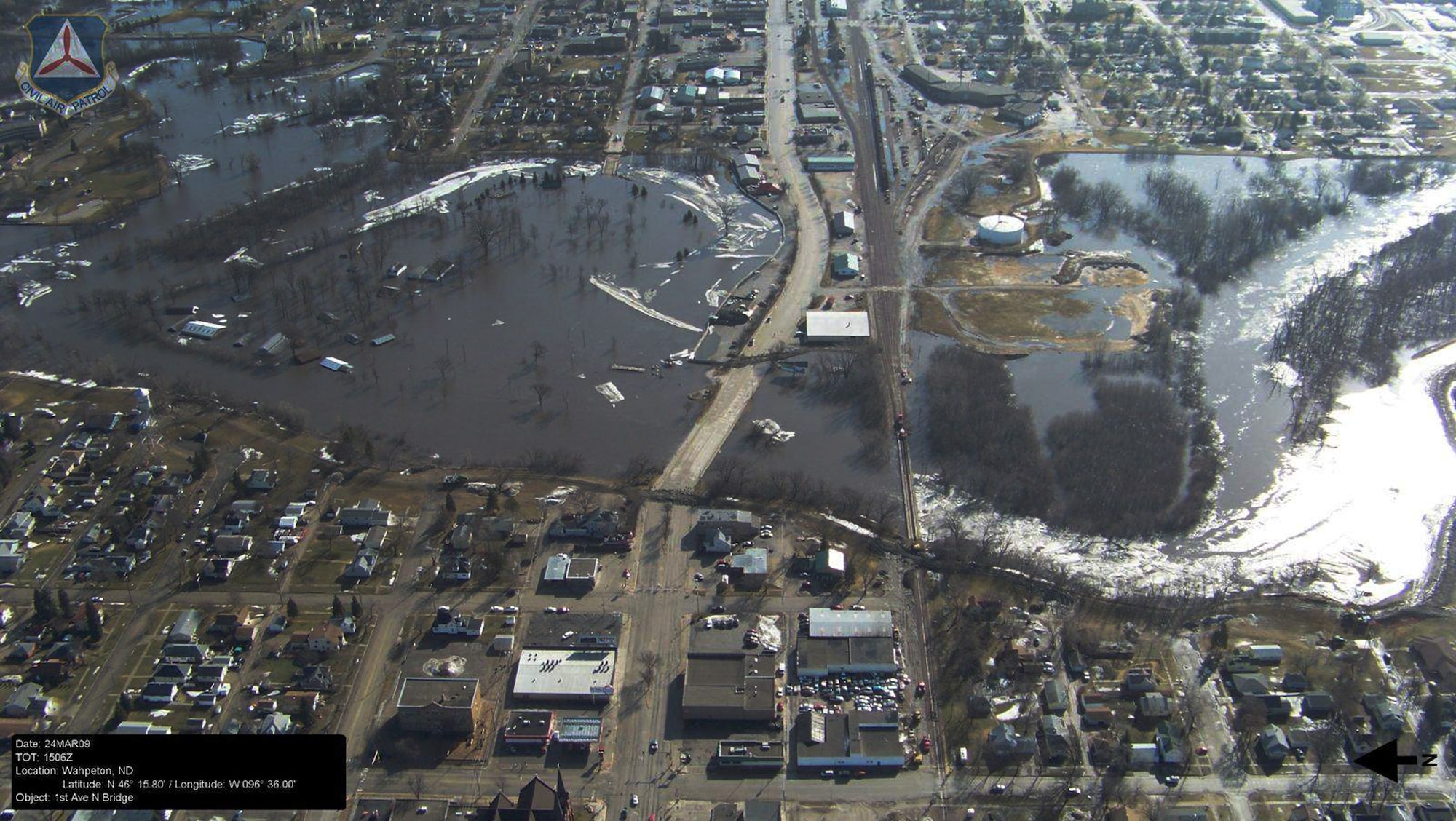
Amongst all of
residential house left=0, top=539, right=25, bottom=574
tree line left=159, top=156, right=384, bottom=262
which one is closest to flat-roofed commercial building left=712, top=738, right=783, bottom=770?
residential house left=0, top=539, right=25, bottom=574

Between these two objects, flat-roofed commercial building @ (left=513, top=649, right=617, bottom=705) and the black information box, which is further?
flat-roofed commercial building @ (left=513, top=649, right=617, bottom=705)

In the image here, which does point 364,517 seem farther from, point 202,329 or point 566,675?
point 202,329

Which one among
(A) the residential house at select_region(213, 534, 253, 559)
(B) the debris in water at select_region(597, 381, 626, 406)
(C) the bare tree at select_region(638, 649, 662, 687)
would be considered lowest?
(C) the bare tree at select_region(638, 649, 662, 687)

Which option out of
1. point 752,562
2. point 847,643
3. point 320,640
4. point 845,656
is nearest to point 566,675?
point 752,562

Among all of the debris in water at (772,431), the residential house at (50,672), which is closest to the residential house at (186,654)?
the residential house at (50,672)

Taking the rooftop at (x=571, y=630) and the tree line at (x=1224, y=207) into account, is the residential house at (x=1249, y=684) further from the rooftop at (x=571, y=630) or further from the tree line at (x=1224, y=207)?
the tree line at (x=1224, y=207)

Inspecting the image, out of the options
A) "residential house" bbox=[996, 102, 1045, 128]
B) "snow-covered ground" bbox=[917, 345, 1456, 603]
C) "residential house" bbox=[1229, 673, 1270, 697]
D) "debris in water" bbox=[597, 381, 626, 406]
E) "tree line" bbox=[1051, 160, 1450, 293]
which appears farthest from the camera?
"residential house" bbox=[996, 102, 1045, 128]

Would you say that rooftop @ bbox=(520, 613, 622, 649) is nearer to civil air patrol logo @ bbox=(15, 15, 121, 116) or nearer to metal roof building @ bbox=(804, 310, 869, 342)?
metal roof building @ bbox=(804, 310, 869, 342)
